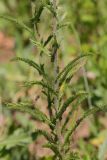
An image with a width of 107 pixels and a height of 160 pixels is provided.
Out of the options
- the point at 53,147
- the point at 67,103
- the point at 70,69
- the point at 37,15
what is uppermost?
the point at 37,15

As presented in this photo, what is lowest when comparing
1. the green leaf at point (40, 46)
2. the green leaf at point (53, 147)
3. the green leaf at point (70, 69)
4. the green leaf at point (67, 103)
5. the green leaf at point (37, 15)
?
the green leaf at point (53, 147)

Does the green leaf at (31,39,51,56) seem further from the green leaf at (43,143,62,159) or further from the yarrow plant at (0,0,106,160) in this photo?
the green leaf at (43,143,62,159)

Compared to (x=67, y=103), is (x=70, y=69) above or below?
above

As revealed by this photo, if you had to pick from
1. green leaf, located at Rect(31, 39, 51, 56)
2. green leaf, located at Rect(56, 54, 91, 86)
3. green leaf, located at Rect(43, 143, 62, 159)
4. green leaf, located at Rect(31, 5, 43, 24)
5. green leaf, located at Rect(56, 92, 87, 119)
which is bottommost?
green leaf, located at Rect(43, 143, 62, 159)

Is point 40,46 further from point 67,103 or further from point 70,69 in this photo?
point 67,103

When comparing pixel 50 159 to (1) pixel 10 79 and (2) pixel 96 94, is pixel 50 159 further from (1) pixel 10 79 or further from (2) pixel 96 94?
(1) pixel 10 79

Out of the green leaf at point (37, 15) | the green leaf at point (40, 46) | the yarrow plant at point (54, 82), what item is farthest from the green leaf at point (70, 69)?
the green leaf at point (37, 15)

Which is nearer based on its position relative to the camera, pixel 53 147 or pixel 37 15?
pixel 37 15

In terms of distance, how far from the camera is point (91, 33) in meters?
4.27

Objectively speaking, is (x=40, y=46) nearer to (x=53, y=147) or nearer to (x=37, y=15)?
(x=37, y=15)

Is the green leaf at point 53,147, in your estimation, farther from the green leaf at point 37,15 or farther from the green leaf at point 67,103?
the green leaf at point 37,15

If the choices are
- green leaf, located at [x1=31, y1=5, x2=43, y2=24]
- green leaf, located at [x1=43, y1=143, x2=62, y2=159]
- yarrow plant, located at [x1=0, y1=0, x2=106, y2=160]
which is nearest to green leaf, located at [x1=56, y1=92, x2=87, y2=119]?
yarrow plant, located at [x1=0, y1=0, x2=106, y2=160]

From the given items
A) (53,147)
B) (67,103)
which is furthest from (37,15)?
(53,147)

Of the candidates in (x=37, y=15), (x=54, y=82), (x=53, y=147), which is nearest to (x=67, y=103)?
(x=54, y=82)
